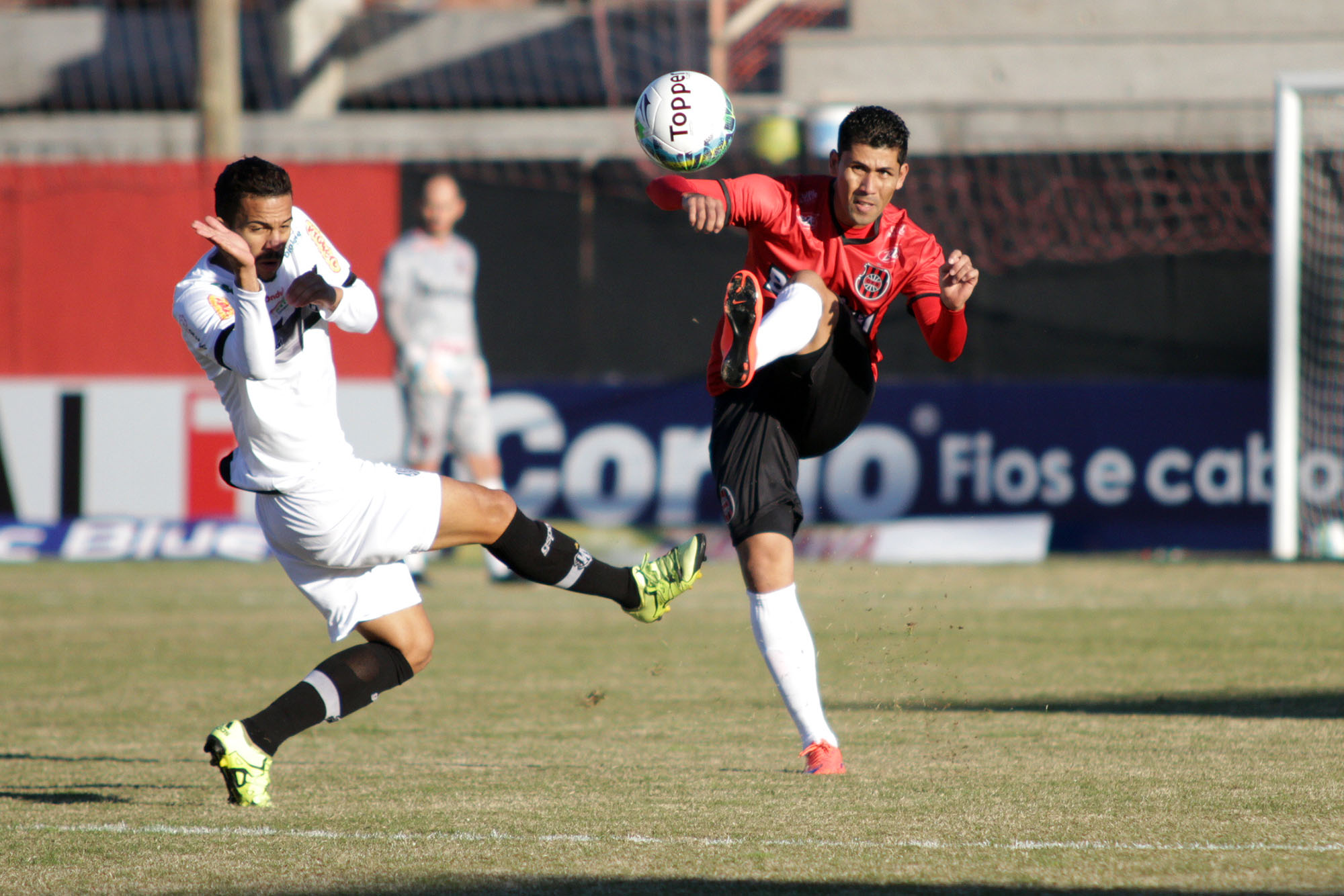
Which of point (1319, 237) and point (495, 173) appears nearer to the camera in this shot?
point (1319, 237)

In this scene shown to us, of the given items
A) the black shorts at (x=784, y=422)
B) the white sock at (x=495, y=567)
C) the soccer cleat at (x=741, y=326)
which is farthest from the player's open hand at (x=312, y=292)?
the white sock at (x=495, y=567)

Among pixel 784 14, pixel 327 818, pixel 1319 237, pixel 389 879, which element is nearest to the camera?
pixel 389 879

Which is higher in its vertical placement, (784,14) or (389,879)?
(784,14)

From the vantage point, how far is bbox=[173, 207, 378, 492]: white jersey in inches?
→ 185

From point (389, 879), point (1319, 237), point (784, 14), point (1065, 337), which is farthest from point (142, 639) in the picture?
point (784, 14)

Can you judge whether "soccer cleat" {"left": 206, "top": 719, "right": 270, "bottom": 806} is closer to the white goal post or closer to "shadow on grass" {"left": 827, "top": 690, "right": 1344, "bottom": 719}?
"shadow on grass" {"left": 827, "top": 690, "right": 1344, "bottom": 719}

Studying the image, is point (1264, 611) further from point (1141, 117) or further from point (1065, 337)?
point (1141, 117)

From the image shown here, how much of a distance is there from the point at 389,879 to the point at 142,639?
18.1 ft

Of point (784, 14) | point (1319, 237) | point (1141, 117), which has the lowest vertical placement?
point (1319, 237)

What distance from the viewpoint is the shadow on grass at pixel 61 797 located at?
489cm

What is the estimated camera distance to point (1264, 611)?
8.96m

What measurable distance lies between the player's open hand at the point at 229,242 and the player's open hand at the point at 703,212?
4.14 ft

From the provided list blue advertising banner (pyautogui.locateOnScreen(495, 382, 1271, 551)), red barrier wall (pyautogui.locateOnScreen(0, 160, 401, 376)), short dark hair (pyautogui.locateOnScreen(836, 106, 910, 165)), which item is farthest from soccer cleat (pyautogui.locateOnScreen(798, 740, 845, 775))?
red barrier wall (pyautogui.locateOnScreen(0, 160, 401, 376))

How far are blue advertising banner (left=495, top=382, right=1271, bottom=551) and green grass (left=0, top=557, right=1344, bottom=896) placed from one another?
146 centimetres
